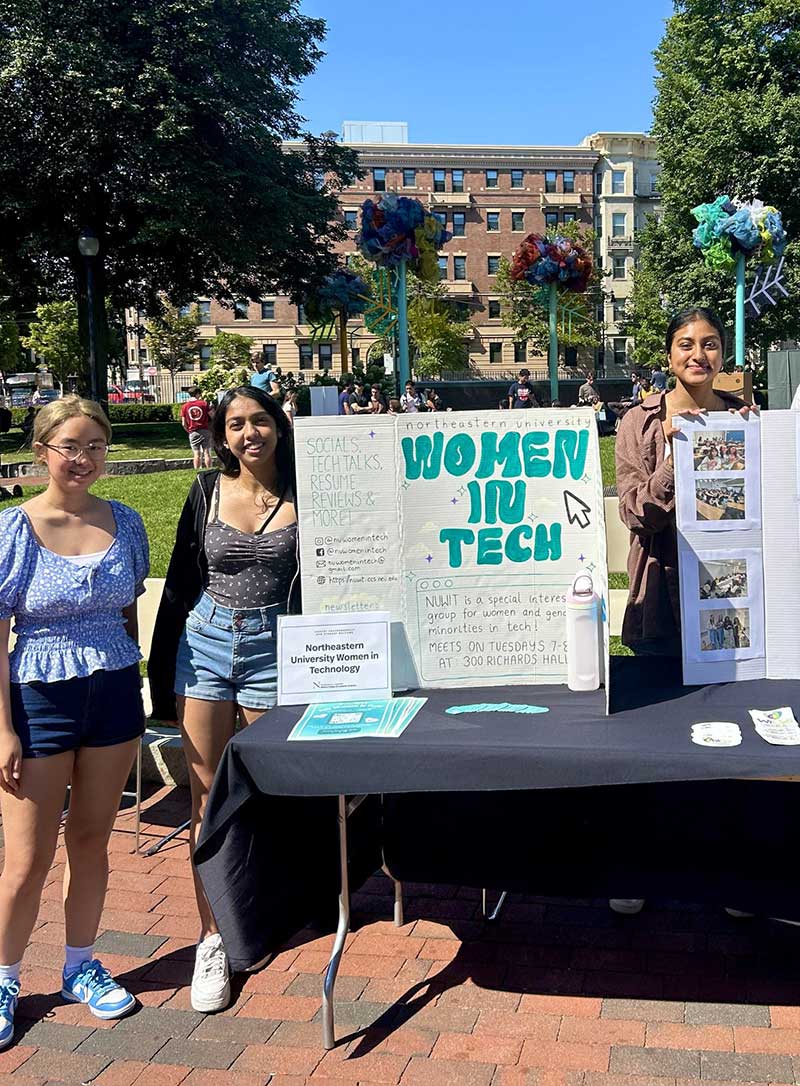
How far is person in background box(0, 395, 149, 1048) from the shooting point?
8.55 ft

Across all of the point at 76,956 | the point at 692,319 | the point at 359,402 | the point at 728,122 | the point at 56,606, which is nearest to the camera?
the point at 56,606

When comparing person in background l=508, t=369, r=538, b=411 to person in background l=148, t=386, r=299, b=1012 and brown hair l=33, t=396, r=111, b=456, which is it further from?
brown hair l=33, t=396, r=111, b=456

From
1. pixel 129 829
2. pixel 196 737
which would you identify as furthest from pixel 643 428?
pixel 129 829

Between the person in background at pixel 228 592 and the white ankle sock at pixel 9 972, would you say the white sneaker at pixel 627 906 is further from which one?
the white ankle sock at pixel 9 972

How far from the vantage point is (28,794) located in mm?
2625

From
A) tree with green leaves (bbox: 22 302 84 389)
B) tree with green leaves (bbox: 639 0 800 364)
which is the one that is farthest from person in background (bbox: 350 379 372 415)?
tree with green leaves (bbox: 22 302 84 389)

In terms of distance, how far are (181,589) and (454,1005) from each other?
4.91 feet

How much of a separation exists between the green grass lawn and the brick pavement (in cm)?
1407

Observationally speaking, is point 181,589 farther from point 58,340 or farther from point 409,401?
point 58,340

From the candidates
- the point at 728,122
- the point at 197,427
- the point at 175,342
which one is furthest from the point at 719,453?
the point at 175,342

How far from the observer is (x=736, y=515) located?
269cm

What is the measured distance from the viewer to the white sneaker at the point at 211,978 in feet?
9.03

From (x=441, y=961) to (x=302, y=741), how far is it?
107 cm

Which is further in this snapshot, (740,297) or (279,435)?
(740,297)
